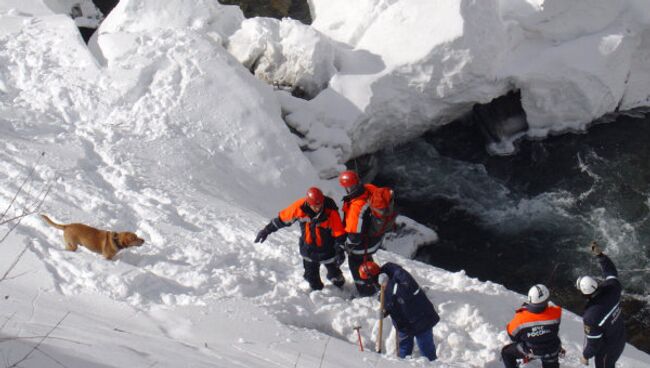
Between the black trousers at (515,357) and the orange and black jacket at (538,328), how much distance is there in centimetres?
11

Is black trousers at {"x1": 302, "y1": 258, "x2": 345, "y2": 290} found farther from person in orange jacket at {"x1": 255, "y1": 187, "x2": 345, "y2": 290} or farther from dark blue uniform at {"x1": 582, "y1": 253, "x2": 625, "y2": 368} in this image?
dark blue uniform at {"x1": 582, "y1": 253, "x2": 625, "y2": 368}

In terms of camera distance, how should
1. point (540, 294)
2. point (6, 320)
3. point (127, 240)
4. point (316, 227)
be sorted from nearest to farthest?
1. point (6, 320)
2. point (540, 294)
3. point (316, 227)
4. point (127, 240)

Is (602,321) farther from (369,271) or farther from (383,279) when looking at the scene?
(369,271)

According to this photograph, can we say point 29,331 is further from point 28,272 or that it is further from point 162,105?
point 162,105

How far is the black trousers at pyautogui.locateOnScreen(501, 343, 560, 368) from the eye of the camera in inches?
237

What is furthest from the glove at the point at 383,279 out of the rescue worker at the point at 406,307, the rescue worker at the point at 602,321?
the rescue worker at the point at 602,321

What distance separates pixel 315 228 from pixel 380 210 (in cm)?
69

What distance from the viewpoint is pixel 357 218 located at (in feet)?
22.1

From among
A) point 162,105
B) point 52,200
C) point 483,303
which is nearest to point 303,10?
point 162,105

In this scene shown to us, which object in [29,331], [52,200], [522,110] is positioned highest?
[29,331]

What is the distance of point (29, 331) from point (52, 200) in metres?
3.88

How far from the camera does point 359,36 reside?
43.4 ft

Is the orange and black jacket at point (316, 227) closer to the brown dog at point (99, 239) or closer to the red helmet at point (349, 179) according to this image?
the red helmet at point (349, 179)

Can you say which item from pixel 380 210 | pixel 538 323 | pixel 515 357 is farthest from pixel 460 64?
pixel 538 323
